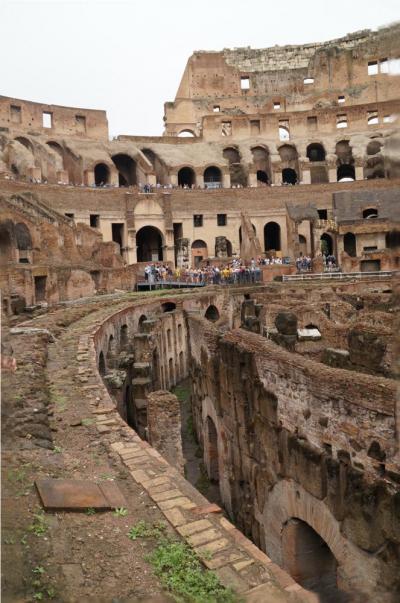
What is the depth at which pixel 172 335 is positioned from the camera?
21344 mm

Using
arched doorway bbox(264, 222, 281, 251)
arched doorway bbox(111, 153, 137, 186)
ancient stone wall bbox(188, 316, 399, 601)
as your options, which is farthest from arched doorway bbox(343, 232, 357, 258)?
ancient stone wall bbox(188, 316, 399, 601)

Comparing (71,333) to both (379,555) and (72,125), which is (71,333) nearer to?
(379,555)

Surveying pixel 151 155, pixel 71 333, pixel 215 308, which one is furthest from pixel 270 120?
pixel 71 333

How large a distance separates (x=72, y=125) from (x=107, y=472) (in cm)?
4766

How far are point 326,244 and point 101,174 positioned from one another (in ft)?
69.2

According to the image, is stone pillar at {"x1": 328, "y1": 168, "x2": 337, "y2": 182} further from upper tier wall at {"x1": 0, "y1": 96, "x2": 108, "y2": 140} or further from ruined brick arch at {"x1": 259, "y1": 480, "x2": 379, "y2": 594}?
ruined brick arch at {"x1": 259, "y1": 480, "x2": 379, "y2": 594}

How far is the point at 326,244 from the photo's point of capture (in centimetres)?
4162

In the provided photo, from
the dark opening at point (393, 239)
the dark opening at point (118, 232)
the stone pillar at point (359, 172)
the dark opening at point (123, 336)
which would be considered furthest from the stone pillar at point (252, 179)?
the dark opening at point (393, 239)

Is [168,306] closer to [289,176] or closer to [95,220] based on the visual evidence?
[95,220]

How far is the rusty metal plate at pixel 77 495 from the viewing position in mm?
4539

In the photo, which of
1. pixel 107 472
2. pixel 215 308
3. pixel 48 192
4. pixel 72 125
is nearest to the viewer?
pixel 107 472

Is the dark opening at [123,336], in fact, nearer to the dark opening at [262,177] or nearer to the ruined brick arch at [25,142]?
the ruined brick arch at [25,142]

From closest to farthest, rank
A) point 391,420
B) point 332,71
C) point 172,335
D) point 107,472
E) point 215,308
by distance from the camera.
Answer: point 107,472
point 391,420
point 172,335
point 215,308
point 332,71

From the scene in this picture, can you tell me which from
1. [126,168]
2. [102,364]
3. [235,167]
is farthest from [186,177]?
[102,364]
